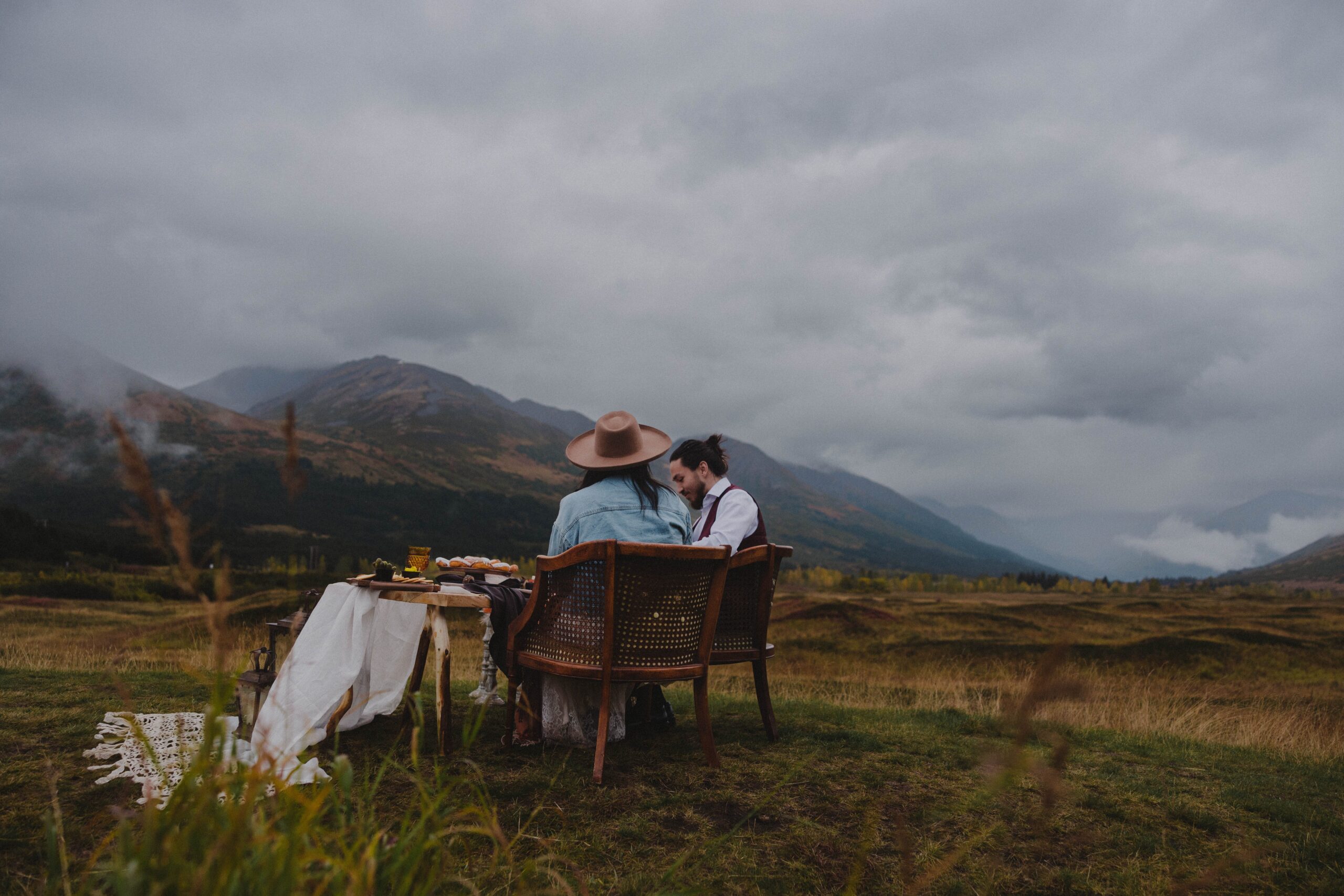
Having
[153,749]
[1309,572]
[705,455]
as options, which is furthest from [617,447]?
[1309,572]

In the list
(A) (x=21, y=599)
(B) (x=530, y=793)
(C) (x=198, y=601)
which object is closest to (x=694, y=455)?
(B) (x=530, y=793)

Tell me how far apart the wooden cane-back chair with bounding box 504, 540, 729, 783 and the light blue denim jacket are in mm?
453

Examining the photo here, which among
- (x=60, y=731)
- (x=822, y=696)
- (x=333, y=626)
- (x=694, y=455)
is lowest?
(x=822, y=696)

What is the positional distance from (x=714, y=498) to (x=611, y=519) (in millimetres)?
1017

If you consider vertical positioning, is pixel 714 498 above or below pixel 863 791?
above

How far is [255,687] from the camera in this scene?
4.29 meters

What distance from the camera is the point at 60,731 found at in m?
4.50

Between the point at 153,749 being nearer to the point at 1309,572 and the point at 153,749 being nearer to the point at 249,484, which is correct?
the point at 249,484

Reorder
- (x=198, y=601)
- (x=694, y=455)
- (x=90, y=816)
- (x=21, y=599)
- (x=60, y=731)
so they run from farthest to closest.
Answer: (x=21, y=599) < (x=694, y=455) < (x=60, y=731) < (x=90, y=816) < (x=198, y=601)

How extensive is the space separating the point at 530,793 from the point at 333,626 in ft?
5.63

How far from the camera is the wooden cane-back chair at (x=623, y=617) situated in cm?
395

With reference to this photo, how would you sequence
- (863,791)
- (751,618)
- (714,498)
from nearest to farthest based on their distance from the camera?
(863,791), (751,618), (714,498)

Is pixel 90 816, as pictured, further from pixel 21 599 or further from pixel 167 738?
pixel 21 599

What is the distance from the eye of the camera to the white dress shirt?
493 centimetres
